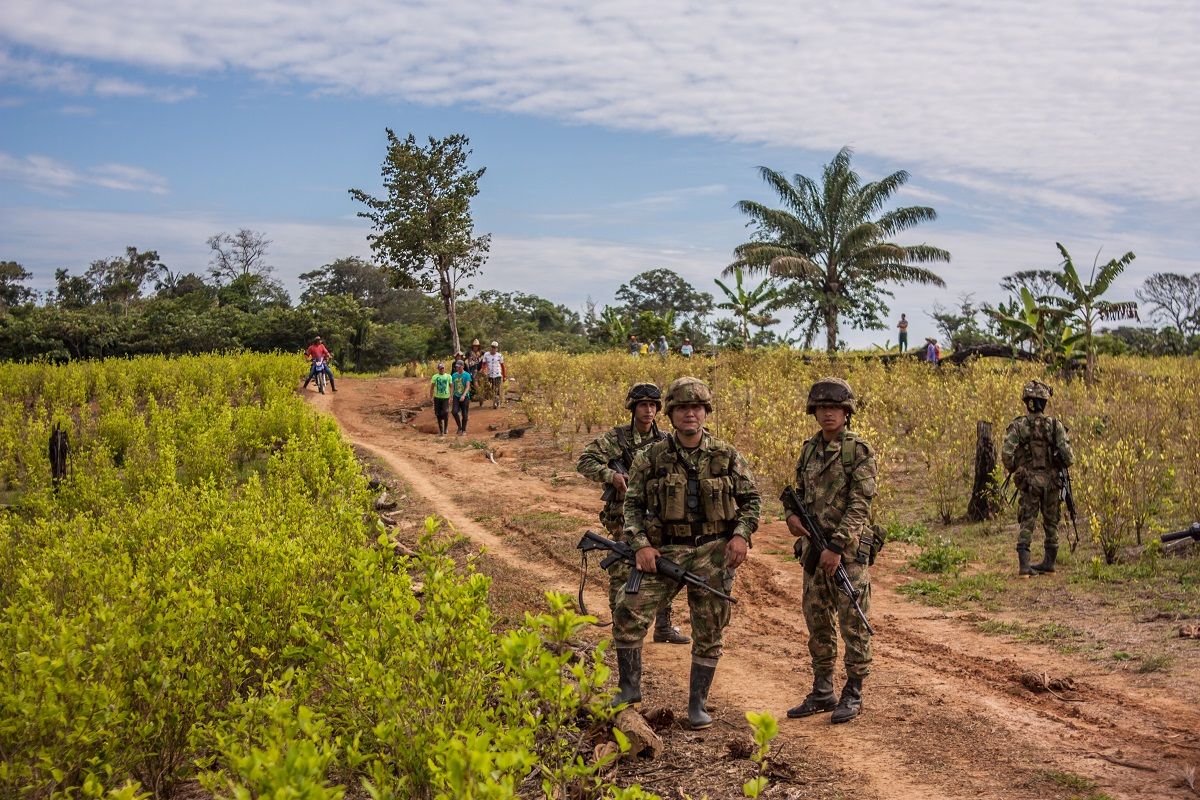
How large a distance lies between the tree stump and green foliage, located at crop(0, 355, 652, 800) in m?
6.52

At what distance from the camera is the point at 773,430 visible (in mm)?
14375

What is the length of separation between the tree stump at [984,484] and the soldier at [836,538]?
245 inches

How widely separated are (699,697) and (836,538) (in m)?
1.14

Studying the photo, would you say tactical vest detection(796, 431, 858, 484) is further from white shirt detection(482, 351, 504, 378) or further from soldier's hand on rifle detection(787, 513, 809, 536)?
white shirt detection(482, 351, 504, 378)

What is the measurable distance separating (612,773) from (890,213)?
30776mm

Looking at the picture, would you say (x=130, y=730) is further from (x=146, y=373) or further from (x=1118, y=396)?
(x=146, y=373)

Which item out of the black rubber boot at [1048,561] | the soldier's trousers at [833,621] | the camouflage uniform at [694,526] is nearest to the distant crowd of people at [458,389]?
the black rubber boot at [1048,561]

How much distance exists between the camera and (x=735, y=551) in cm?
547

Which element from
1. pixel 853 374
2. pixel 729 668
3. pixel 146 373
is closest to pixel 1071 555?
pixel 729 668

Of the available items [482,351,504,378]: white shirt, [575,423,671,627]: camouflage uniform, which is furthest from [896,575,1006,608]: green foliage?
[482,351,504,378]: white shirt

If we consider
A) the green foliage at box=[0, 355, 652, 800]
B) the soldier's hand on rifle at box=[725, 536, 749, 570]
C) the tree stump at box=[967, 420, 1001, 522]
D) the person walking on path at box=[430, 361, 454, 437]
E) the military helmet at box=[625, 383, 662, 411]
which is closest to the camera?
the green foliage at box=[0, 355, 652, 800]

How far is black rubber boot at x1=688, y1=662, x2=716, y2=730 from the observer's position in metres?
5.54

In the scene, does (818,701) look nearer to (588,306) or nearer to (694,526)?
(694,526)

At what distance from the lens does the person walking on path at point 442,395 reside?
19.6 metres
